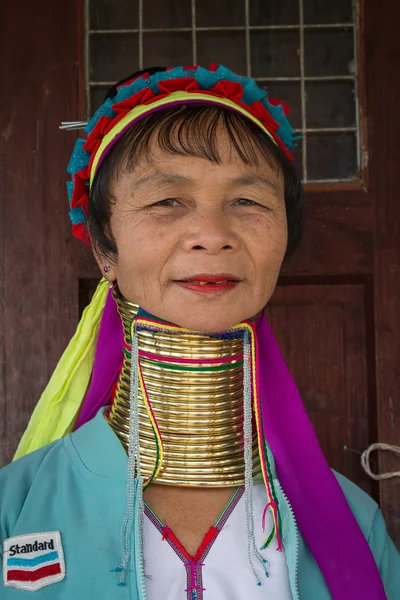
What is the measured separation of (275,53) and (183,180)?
1.01 m

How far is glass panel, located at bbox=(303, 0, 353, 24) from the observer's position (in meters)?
2.38

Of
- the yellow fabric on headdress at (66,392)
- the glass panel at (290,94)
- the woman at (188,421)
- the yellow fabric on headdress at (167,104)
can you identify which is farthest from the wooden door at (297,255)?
the yellow fabric on headdress at (167,104)

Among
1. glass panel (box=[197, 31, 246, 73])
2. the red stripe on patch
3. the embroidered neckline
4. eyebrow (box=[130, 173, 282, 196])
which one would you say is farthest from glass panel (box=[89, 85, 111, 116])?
the red stripe on patch

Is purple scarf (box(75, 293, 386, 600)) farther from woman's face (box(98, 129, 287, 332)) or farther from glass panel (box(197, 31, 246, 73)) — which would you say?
glass panel (box(197, 31, 246, 73))

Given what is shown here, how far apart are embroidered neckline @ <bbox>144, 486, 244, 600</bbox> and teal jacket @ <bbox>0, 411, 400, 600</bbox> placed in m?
0.10

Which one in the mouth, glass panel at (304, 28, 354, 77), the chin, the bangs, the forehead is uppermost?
glass panel at (304, 28, 354, 77)

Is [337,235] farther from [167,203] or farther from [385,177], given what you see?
[167,203]

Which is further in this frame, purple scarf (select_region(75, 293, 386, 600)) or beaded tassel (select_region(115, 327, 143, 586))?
purple scarf (select_region(75, 293, 386, 600))

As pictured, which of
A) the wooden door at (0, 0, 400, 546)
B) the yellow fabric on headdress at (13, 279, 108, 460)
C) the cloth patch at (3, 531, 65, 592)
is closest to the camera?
the cloth patch at (3, 531, 65, 592)

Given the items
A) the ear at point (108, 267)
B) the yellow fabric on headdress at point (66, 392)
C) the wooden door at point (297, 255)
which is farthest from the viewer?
the wooden door at point (297, 255)

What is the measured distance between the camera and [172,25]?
2.36 meters

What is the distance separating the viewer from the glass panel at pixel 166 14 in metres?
2.36

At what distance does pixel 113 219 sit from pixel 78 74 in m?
0.87

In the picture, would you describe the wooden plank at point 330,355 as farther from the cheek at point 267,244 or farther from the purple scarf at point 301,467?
the cheek at point 267,244
